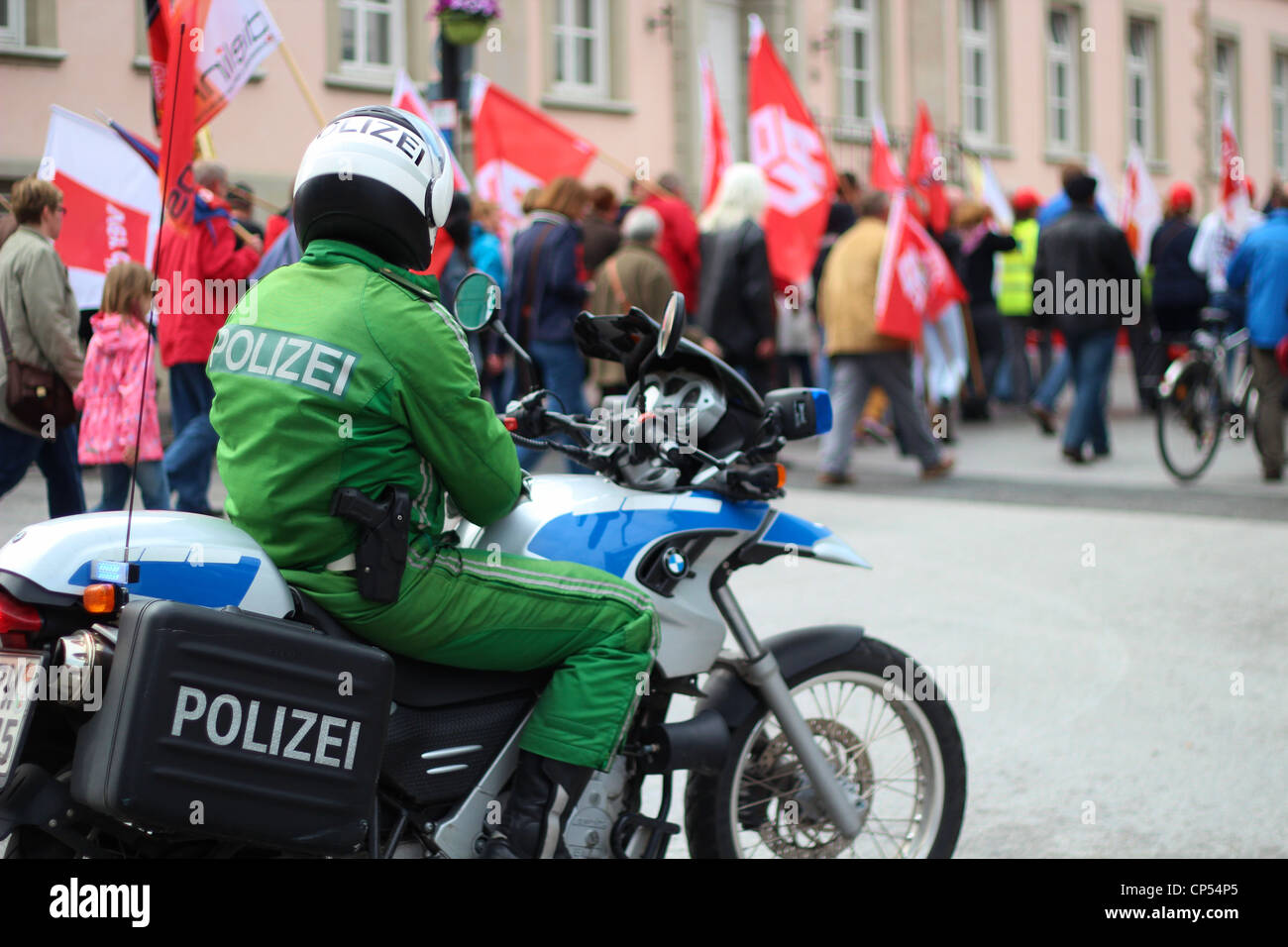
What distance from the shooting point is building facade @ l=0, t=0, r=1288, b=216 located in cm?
1440

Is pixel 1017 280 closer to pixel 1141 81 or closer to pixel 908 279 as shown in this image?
pixel 908 279

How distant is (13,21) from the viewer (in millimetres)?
13898

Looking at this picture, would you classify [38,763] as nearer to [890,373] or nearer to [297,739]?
[297,739]

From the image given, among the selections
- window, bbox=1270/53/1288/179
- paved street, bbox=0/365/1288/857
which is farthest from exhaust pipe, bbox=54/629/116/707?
window, bbox=1270/53/1288/179

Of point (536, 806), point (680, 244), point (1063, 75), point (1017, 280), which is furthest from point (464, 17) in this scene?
point (1063, 75)

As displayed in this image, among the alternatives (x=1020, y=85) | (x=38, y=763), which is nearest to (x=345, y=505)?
(x=38, y=763)

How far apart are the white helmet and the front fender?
45.4 inches

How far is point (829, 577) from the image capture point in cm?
796

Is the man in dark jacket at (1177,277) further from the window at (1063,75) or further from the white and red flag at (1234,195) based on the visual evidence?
the window at (1063,75)

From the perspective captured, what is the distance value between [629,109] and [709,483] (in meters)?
16.5
